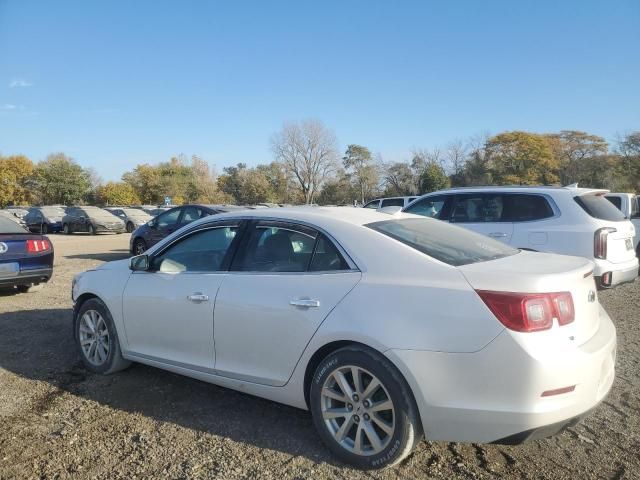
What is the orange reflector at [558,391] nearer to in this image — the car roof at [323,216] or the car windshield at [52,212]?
the car roof at [323,216]

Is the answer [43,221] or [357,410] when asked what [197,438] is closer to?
[357,410]

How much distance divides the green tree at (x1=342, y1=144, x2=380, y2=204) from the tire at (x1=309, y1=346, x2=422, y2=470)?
72.4m

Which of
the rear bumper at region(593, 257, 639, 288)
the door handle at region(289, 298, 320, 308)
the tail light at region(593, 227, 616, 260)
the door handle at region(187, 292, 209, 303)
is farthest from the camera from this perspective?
the tail light at region(593, 227, 616, 260)

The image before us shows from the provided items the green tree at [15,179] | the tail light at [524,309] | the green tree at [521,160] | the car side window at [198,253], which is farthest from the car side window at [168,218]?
the green tree at [15,179]

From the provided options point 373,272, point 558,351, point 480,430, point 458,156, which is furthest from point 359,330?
point 458,156

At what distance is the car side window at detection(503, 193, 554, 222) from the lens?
7059mm

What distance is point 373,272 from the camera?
9.94ft

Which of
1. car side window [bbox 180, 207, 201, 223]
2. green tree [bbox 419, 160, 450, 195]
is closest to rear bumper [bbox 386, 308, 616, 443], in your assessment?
car side window [bbox 180, 207, 201, 223]

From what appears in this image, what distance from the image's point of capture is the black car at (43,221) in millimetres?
30469

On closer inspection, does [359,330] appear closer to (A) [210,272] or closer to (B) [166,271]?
(A) [210,272]

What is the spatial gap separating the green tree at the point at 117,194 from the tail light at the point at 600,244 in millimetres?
70594

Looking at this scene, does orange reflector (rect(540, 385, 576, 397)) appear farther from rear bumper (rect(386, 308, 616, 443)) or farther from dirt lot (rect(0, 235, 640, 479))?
dirt lot (rect(0, 235, 640, 479))

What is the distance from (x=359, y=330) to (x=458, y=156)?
216ft

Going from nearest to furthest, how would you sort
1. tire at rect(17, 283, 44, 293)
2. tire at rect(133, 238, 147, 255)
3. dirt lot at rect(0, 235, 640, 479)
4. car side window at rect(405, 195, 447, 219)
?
1. dirt lot at rect(0, 235, 640, 479)
2. car side window at rect(405, 195, 447, 219)
3. tire at rect(17, 283, 44, 293)
4. tire at rect(133, 238, 147, 255)
